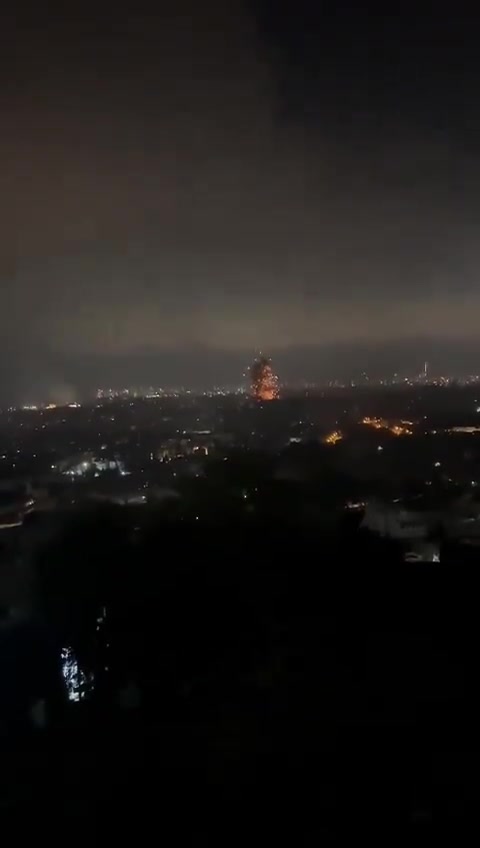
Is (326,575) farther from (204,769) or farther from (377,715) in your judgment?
(204,769)

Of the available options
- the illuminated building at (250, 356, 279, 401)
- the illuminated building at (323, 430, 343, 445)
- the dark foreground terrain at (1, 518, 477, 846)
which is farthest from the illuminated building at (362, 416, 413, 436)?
the illuminated building at (250, 356, 279, 401)

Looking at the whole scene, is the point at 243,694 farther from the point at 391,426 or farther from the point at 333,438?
the point at 391,426

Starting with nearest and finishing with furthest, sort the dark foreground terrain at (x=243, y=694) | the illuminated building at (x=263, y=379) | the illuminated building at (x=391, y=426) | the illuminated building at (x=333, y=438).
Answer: the dark foreground terrain at (x=243, y=694)
the illuminated building at (x=333, y=438)
the illuminated building at (x=391, y=426)
the illuminated building at (x=263, y=379)

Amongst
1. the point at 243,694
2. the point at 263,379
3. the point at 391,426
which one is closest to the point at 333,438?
the point at 391,426

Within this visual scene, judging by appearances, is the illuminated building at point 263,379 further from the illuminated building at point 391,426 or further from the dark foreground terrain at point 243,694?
the dark foreground terrain at point 243,694

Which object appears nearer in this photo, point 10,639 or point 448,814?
point 448,814

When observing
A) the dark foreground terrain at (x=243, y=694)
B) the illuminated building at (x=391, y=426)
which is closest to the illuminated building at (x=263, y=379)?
the illuminated building at (x=391, y=426)

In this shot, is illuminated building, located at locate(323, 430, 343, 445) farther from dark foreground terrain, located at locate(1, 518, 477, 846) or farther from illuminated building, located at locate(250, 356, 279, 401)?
illuminated building, located at locate(250, 356, 279, 401)

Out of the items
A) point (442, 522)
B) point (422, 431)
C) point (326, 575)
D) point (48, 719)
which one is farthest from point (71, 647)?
point (422, 431)
